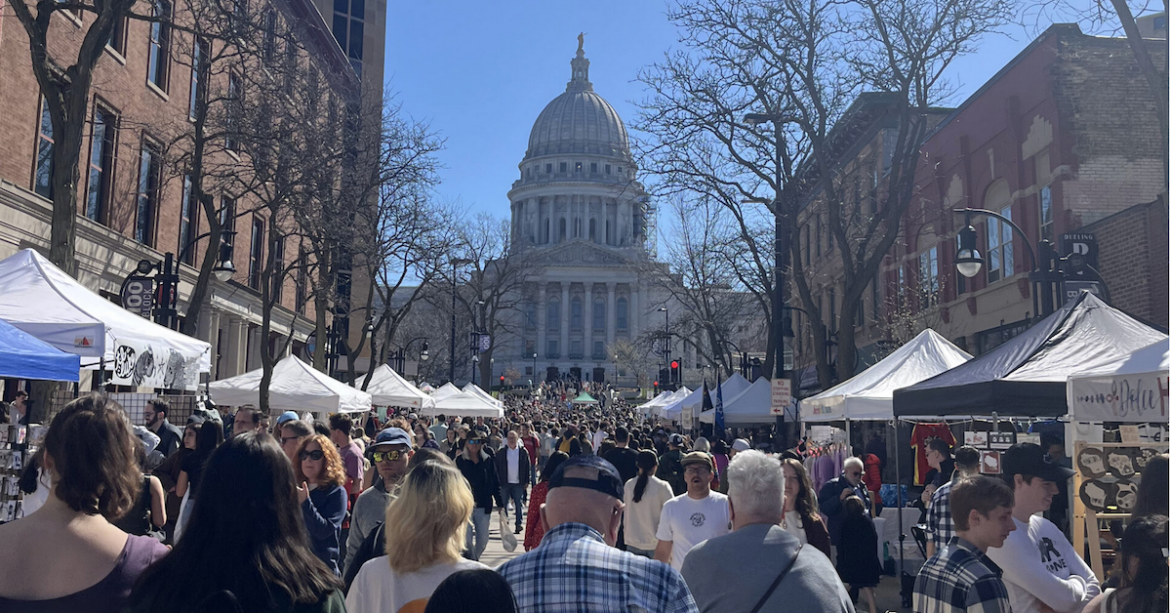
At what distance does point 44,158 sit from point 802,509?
19732 mm

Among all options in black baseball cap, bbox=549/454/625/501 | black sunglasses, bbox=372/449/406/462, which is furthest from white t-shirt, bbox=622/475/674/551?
black baseball cap, bbox=549/454/625/501

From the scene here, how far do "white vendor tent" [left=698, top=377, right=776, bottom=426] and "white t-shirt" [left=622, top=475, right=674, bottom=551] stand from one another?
44.4ft

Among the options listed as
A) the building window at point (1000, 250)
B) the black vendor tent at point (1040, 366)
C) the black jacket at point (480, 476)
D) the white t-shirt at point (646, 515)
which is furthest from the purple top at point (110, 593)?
the building window at point (1000, 250)

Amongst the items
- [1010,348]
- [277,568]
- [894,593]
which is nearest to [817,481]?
[894,593]

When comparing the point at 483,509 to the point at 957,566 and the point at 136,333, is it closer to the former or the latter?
the point at 136,333

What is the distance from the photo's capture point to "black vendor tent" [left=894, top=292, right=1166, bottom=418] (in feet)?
28.5

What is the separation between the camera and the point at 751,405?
23.4 m

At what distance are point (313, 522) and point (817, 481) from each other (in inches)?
421

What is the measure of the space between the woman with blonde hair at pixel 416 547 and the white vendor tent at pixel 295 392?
14.6 m

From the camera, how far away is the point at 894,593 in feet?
37.1

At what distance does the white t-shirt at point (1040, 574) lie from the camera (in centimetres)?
452

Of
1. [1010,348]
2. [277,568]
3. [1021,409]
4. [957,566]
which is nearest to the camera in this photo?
[277,568]

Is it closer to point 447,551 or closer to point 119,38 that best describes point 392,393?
point 119,38

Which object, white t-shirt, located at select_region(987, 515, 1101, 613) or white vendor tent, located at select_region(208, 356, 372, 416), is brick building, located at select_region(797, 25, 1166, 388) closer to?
white vendor tent, located at select_region(208, 356, 372, 416)
